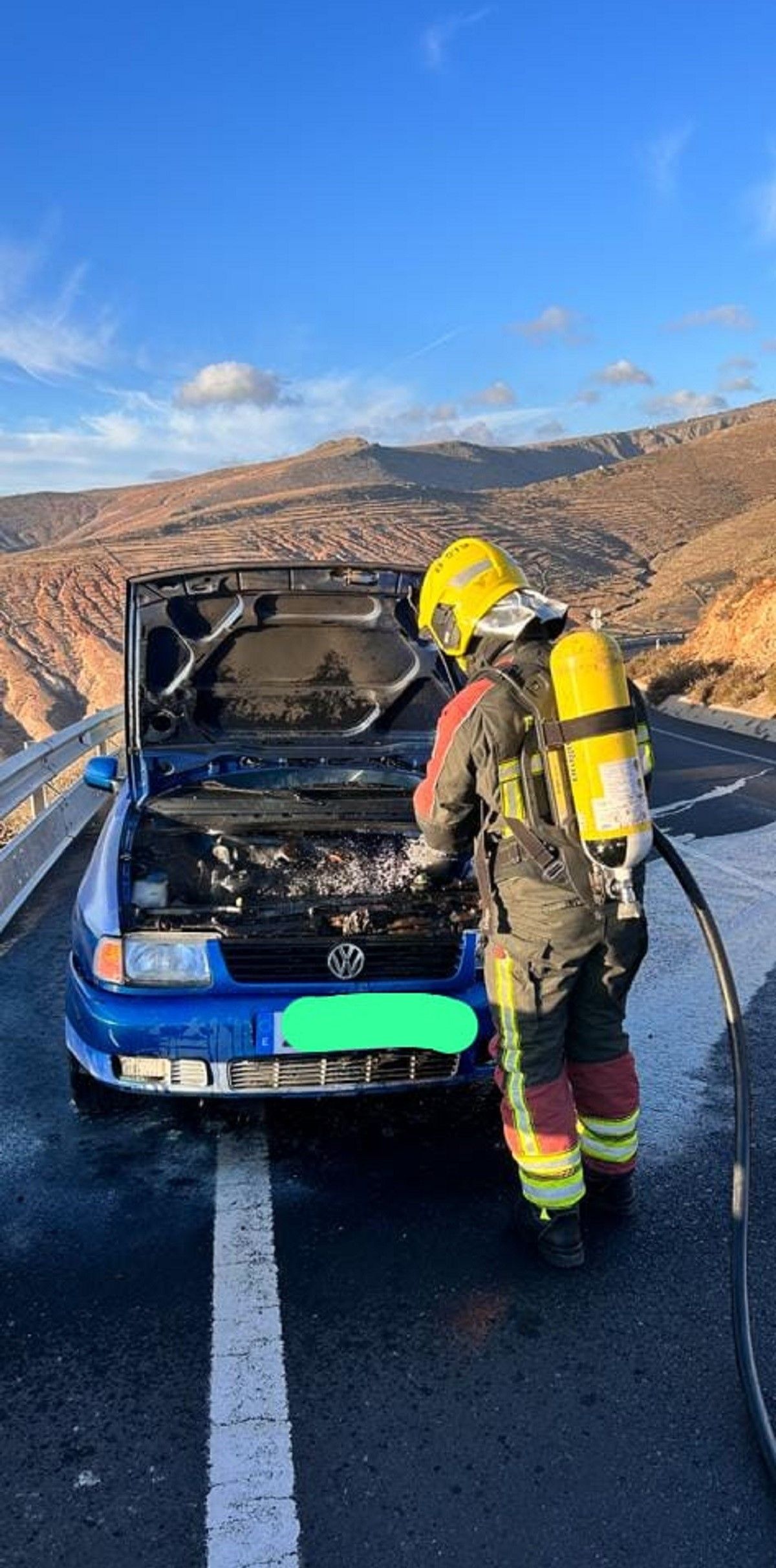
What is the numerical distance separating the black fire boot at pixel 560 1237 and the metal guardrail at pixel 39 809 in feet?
14.1

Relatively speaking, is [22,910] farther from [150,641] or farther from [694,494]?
[694,494]

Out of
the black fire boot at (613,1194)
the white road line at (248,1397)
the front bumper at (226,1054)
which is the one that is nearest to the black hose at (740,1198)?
the black fire boot at (613,1194)

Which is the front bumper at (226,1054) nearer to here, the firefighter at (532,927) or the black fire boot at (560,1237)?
the firefighter at (532,927)

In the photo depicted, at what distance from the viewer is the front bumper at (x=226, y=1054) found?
140 inches

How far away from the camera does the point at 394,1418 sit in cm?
254

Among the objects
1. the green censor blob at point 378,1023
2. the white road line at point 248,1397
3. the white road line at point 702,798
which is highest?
the green censor blob at point 378,1023

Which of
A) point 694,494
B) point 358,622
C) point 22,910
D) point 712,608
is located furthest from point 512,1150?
A: point 694,494

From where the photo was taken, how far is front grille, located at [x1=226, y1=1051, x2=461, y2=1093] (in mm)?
3602

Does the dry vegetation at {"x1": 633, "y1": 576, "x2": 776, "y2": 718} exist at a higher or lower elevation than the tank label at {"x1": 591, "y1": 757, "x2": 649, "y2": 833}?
lower

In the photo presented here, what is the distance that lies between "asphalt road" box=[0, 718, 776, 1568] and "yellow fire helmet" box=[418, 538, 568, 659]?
5.61 feet

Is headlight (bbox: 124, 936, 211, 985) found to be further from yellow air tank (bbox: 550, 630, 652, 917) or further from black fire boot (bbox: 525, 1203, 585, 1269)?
yellow air tank (bbox: 550, 630, 652, 917)

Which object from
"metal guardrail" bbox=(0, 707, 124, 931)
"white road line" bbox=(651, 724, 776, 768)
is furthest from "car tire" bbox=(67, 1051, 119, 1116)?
"white road line" bbox=(651, 724, 776, 768)

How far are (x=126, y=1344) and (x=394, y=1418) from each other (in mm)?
715

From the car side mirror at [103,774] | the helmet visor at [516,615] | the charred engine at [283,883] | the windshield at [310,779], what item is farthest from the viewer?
the car side mirror at [103,774]
